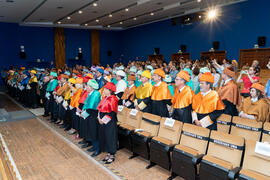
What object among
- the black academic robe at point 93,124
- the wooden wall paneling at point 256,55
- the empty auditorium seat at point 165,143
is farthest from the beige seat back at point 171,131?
the wooden wall paneling at point 256,55

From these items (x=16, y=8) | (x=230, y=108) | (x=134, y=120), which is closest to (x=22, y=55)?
(x=16, y=8)

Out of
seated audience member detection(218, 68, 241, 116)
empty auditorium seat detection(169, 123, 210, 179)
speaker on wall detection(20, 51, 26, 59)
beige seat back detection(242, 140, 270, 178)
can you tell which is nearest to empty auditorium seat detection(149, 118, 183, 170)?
empty auditorium seat detection(169, 123, 210, 179)

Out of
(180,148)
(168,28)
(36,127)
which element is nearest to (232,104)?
(180,148)

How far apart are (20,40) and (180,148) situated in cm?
1856

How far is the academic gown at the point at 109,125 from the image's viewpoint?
3.90 m

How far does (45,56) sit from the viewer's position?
61.2 feet

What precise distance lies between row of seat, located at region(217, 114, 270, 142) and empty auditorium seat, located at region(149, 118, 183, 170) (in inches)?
39.0

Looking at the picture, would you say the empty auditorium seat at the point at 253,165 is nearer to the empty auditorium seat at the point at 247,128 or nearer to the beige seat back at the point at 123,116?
the empty auditorium seat at the point at 247,128

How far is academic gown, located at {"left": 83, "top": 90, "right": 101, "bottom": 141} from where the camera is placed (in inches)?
167

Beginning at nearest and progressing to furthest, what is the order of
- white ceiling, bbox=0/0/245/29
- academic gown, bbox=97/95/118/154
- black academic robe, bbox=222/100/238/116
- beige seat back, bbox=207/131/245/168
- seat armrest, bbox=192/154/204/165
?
beige seat back, bbox=207/131/245/168 < seat armrest, bbox=192/154/204/165 < academic gown, bbox=97/95/118/154 < black academic robe, bbox=222/100/238/116 < white ceiling, bbox=0/0/245/29

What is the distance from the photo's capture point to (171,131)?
362 cm

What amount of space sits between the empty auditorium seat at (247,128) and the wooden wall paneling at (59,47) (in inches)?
725

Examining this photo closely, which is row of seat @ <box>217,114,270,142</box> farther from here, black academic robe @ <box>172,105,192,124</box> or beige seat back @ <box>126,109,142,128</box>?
beige seat back @ <box>126,109,142,128</box>

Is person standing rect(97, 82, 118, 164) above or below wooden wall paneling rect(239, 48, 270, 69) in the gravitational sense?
below
